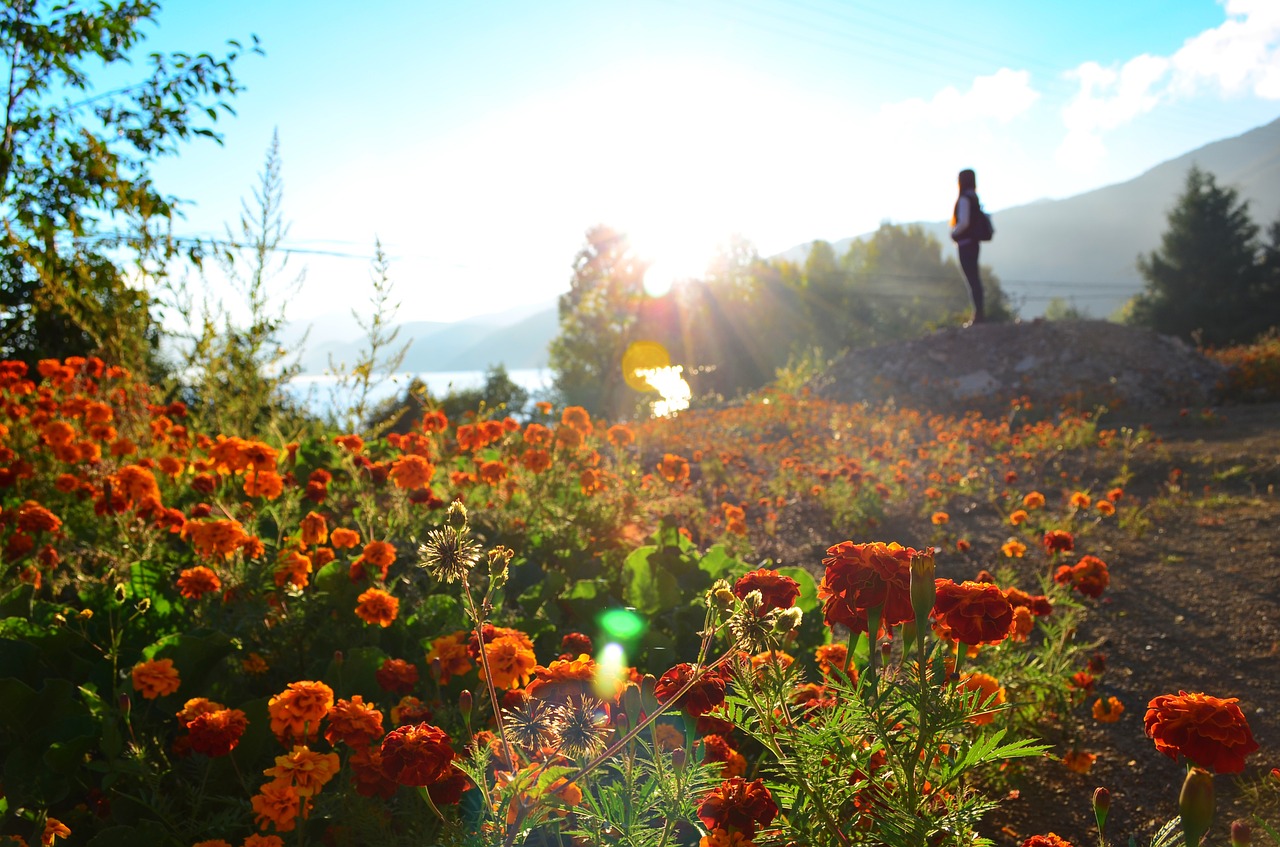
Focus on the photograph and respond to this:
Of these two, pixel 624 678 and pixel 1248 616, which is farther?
pixel 1248 616

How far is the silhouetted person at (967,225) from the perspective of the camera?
31.8ft

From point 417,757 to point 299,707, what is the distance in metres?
0.45

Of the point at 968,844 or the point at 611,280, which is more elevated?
the point at 611,280

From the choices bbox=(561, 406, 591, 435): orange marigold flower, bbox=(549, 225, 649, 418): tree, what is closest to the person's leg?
bbox=(561, 406, 591, 435): orange marigold flower

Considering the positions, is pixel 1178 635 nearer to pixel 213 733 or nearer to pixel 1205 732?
pixel 1205 732

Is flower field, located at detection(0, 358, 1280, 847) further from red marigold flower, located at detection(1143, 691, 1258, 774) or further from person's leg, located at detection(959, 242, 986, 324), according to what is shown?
person's leg, located at detection(959, 242, 986, 324)

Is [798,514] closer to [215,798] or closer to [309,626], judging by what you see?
[309,626]

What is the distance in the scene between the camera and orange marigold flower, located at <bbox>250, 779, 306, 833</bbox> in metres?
1.30

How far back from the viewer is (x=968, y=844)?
3.89ft

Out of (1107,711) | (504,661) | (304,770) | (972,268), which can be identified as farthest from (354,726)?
(972,268)

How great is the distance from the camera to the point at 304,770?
1297 mm

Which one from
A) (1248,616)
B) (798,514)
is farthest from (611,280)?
(1248,616)

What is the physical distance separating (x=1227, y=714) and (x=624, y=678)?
101 centimetres

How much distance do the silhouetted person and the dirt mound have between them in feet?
3.10
